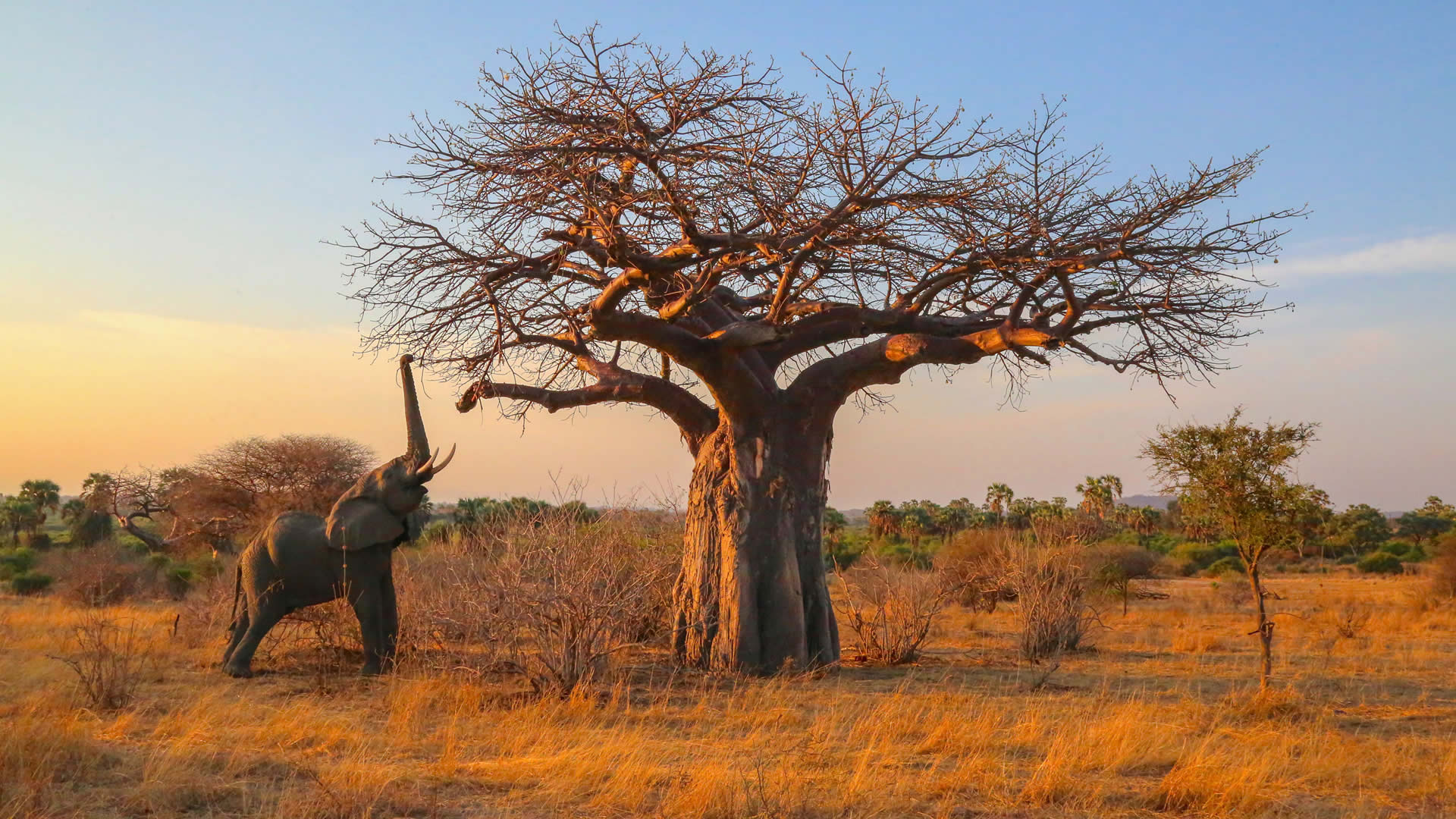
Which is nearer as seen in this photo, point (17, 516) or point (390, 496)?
point (390, 496)

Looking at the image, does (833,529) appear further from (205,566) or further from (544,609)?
(544,609)

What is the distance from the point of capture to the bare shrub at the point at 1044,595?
37.8 feet

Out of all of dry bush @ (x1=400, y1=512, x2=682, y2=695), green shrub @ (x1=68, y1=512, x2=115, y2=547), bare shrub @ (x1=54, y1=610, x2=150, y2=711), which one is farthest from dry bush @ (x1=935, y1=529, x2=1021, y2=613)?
green shrub @ (x1=68, y1=512, x2=115, y2=547)

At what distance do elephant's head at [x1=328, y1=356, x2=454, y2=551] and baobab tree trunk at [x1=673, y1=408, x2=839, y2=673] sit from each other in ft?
7.75

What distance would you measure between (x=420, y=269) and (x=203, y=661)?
14.8ft

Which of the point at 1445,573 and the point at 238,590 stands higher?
the point at 238,590

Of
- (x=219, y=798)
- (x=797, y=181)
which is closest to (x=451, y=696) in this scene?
(x=219, y=798)

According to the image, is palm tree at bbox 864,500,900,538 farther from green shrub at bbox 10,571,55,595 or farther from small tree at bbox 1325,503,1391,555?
green shrub at bbox 10,571,55,595

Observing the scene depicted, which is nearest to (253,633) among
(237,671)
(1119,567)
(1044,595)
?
(237,671)

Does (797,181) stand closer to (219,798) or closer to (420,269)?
(420,269)

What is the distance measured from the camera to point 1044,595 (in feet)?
38.0

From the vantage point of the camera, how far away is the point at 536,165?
805 cm

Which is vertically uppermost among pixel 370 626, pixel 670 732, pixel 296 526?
pixel 296 526

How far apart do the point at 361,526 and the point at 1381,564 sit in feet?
105
